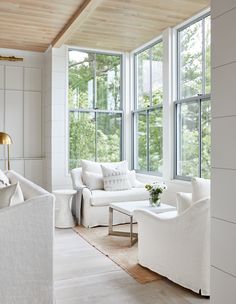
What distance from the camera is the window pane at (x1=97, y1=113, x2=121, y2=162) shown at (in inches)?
262

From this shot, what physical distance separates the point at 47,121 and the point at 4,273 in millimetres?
4502

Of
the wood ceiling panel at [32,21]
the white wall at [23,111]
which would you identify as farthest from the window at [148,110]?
the white wall at [23,111]

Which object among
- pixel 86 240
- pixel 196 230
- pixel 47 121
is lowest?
pixel 86 240

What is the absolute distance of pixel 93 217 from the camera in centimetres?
497

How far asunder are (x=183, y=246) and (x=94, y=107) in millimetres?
4321

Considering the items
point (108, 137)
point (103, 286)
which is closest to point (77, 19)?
point (108, 137)

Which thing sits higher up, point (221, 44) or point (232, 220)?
point (221, 44)

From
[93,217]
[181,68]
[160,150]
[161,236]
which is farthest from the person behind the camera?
[160,150]

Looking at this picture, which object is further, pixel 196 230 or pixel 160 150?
pixel 160 150

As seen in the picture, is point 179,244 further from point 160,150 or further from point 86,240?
point 160,150

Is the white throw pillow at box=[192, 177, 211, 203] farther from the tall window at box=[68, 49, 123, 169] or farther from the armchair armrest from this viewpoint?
the tall window at box=[68, 49, 123, 169]

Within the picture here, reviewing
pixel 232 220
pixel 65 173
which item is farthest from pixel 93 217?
pixel 232 220

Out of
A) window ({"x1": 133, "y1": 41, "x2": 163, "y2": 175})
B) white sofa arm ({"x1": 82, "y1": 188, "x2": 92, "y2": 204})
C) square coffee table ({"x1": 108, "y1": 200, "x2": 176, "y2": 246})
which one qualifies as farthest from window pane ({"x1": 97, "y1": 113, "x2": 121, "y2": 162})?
square coffee table ({"x1": 108, "y1": 200, "x2": 176, "y2": 246})

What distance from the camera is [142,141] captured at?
6535 millimetres
